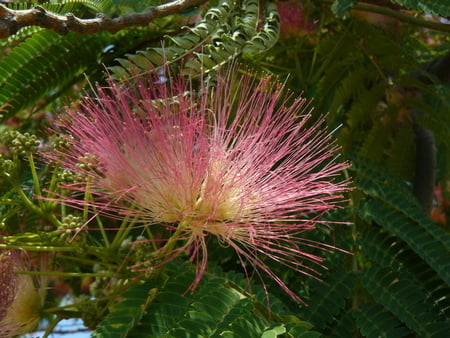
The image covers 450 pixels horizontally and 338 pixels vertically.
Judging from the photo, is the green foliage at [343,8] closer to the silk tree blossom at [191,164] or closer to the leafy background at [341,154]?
the leafy background at [341,154]

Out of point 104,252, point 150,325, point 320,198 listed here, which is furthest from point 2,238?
point 320,198

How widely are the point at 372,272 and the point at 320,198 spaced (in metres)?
0.38

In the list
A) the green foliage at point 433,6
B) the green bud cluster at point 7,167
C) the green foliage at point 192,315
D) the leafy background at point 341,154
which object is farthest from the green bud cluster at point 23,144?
the green foliage at point 433,6

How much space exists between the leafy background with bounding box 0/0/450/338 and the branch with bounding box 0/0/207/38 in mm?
98

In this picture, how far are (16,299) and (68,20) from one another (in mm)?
976

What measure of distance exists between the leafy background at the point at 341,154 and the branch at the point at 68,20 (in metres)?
0.10

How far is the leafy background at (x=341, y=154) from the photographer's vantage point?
1.95 m

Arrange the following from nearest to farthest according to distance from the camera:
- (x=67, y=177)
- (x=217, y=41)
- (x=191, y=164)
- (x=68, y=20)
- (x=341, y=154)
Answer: (x=68, y=20) < (x=191, y=164) < (x=67, y=177) < (x=217, y=41) < (x=341, y=154)

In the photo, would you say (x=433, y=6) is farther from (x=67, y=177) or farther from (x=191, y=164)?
(x=67, y=177)

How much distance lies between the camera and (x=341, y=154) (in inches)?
103

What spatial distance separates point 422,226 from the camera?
7.53 feet

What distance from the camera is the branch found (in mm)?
1638

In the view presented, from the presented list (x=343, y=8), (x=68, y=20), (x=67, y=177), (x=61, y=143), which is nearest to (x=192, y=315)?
(x=67, y=177)

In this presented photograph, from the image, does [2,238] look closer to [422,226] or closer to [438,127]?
[422,226]
